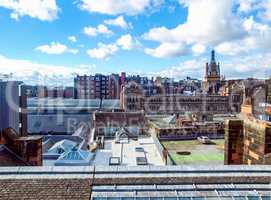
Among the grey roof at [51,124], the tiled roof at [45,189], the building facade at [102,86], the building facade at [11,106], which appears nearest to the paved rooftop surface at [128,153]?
the building facade at [11,106]

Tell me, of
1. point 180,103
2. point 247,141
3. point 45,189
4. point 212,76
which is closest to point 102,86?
point 180,103

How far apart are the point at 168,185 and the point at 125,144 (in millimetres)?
16230

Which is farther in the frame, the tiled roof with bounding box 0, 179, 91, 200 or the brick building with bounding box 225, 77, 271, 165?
the brick building with bounding box 225, 77, 271, 165

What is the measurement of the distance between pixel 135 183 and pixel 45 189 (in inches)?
74.7

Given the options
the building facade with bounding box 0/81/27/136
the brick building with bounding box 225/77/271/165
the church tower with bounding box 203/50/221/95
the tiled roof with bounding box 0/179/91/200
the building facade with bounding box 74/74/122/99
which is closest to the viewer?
the tiled roof with bounding box 0/179/91/200

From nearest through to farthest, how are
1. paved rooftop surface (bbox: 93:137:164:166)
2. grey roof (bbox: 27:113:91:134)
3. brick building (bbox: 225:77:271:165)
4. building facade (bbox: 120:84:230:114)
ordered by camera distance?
1. brick building (bbox: 225:77:271:165)
2. paved rooftop surface (bbox: 93:137:164:166)
3. grey roof (bbox: 27:113:91:134)
4. building facade (bbox: 120:84:230:114)

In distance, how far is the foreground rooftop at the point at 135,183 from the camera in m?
5.41

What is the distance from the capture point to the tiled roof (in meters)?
5.39

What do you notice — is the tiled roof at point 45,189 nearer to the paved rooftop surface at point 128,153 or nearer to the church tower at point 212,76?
the paved rooftop surface at point 128,153

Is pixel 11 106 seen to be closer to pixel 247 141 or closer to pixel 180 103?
pixel 247 141

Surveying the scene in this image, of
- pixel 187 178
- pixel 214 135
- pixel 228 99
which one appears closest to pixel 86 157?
pixel 187 178

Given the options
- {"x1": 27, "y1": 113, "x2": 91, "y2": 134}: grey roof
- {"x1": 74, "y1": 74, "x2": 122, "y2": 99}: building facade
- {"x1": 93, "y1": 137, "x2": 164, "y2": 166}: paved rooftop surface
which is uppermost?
{"x1": 74, "y1": 74, "x2": 122, "y2": 99}: building facade

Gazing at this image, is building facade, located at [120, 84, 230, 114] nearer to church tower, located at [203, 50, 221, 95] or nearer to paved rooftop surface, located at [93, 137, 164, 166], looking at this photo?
church tower, located at [203, 50, 221, 95]

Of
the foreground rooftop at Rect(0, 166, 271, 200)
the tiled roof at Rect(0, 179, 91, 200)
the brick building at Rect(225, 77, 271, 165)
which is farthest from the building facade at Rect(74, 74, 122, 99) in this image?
the tiled roof at Rect(0, 179, 91, 200)
